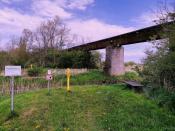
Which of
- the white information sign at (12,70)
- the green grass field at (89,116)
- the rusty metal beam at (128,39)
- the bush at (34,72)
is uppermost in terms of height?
the rusty metal beam at (128,39)

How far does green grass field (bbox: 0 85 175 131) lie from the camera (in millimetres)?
7980

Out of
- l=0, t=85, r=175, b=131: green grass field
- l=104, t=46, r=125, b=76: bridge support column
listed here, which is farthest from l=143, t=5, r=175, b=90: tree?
l=104, t=46, r=125, b=76: bridge support column

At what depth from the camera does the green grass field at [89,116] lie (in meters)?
7.98

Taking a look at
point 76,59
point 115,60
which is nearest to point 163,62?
point 115,60

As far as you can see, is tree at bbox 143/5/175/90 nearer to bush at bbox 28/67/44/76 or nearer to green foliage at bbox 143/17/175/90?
green foliage at bbox 143/17/175/90

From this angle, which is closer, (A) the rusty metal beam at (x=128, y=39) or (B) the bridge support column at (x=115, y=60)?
(A) the rusty metal beam at (x=128, y=39)

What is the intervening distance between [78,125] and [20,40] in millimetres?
47365

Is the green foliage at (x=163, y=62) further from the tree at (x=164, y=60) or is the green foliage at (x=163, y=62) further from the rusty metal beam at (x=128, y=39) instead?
the rusty metal beam at (x=128, y=39)

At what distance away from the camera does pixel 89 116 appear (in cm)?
911

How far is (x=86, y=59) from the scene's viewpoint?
4341 cm

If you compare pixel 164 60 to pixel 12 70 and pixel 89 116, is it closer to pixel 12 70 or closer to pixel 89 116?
pixel 89 116

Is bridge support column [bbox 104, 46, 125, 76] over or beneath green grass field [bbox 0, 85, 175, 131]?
over

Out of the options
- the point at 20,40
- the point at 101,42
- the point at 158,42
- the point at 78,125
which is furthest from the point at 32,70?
the point at 78,125

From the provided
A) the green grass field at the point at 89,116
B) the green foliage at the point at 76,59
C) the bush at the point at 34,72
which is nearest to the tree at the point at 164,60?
the green grass field at the point at 89,116
